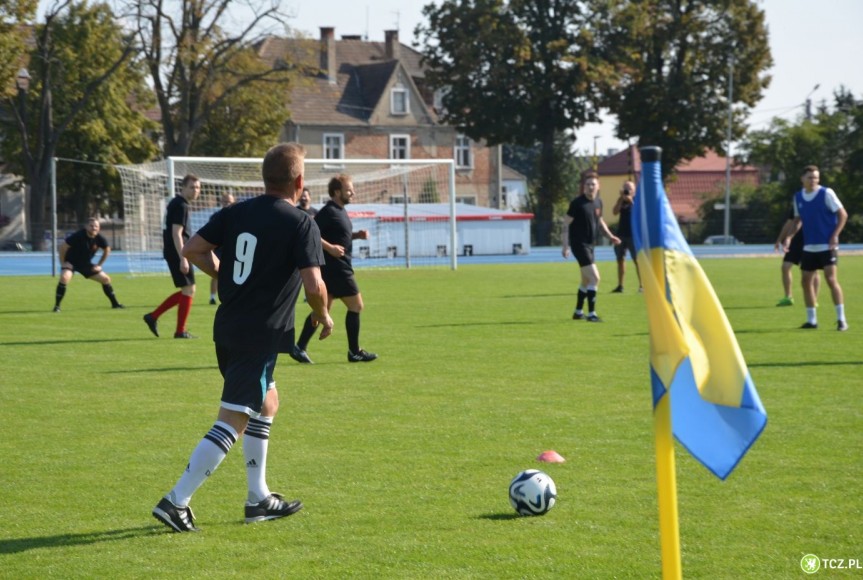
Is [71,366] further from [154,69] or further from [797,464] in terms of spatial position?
[154,69]

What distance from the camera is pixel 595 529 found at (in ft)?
18.2

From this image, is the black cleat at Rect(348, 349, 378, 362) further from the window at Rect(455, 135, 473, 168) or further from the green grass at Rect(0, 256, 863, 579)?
the window at Rect(455, 135, 473, 168)

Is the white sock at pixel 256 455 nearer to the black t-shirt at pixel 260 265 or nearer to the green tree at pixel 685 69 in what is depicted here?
the black t-shirt at pixel 260 265

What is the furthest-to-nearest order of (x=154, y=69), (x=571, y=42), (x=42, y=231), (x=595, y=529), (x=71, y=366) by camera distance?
(x=571, y=42)
(x=154, y=69)
(x=42, y=231)
(x=71, y=366)
(x=595, y=529)

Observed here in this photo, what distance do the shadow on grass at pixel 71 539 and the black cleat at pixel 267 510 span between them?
1.40 ft

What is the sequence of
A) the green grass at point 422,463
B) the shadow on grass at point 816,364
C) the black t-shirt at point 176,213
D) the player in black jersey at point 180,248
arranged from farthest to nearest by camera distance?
the black t-shirt at point 176,213 < the player in black jersey at point 180,248 < the shadow on grass at point 816,364 < the green grass at point 422,463

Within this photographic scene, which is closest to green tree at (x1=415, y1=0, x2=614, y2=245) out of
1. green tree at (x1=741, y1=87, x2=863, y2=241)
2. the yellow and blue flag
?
green tree at (x1=741, y1=87, x2=863, y2=241)

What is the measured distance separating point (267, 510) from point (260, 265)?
3.99 feet

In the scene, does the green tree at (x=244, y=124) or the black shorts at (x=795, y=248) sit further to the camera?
the green tree at (x=244, y=124)

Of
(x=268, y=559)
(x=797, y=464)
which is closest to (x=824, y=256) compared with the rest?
(x=797, y=464)

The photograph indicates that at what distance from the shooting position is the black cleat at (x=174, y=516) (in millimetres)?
5543

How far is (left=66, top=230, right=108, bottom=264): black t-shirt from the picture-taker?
1967 centimetres

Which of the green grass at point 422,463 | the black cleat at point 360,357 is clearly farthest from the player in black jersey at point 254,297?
the black cleat at point 360,357

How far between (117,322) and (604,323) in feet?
23.5
